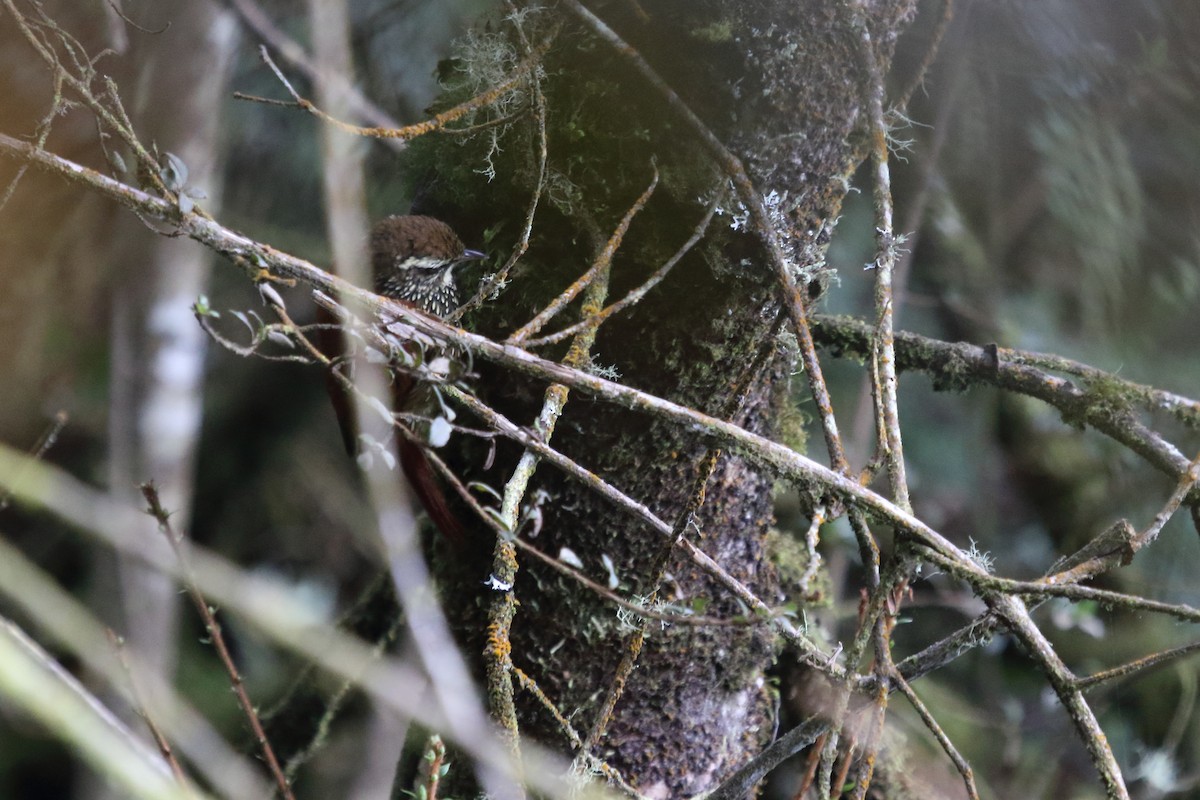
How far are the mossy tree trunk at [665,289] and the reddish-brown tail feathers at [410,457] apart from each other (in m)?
0.20

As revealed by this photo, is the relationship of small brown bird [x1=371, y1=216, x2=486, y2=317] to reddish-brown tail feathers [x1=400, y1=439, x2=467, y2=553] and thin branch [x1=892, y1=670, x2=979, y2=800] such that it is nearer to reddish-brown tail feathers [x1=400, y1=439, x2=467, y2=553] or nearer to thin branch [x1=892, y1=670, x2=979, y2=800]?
reddish-brown tail feathers [x1=400, y1=439, x2=467, y2=553]

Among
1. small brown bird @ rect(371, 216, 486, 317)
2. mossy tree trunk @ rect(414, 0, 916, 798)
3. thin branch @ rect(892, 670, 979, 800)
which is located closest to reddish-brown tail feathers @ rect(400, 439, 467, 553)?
mossy tree trunk @ rect(414, 0, 916, 798)

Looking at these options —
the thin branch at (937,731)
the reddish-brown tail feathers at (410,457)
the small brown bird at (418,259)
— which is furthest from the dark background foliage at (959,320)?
the thin branch at (937,731)

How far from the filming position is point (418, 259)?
253cm

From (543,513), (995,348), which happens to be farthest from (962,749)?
(543,513)

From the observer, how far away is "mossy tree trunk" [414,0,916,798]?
6.22 feet

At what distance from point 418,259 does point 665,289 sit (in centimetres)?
84

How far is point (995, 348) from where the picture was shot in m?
2.14

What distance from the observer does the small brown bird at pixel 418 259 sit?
7.91 feet

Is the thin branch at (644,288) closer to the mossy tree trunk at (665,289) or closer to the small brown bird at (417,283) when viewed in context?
the mossy tree trunk at (665,289)

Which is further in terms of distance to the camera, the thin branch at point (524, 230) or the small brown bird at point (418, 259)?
the small brown bird at point (418, 259)

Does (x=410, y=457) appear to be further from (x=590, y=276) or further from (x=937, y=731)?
(x=937, y=731)

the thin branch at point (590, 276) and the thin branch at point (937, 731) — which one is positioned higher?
the thin branch at point (590, 276)

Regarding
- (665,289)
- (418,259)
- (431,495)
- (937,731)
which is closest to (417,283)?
(418,259)
